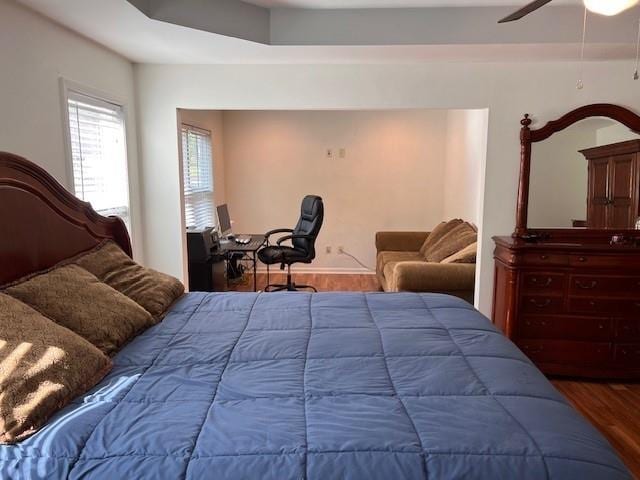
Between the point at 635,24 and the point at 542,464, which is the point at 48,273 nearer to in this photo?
the point at 542,464

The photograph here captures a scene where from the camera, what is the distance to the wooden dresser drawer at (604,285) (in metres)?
2.97

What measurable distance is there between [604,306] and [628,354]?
36 cm

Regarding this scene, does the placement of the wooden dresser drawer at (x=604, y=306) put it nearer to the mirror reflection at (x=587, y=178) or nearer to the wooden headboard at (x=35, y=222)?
the mirror reflection at (x=587, y=178)

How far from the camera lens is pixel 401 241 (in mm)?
5410

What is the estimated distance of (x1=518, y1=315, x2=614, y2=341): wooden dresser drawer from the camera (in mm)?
3033

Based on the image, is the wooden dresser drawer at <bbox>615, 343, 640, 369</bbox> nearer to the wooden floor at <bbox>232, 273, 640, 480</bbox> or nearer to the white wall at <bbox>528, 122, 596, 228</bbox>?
the wooden floor at <bbox>232, 273, 640, 480</bbox>

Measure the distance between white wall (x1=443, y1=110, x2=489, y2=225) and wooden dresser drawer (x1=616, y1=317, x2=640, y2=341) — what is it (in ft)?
4.97

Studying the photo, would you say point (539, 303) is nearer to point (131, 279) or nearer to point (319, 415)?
point (319, 415)

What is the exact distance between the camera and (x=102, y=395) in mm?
1404

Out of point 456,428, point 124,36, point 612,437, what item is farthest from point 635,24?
point 124,36

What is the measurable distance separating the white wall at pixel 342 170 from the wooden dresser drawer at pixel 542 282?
10.00 ft

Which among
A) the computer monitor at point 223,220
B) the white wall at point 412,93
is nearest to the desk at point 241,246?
the computer monitor at point 223,220

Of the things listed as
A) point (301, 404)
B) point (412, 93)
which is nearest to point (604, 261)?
point (412, 93)

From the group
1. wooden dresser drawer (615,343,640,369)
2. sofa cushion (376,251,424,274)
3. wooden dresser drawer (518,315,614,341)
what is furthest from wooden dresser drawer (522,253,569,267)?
sofa cushion (376,251,424,274)
